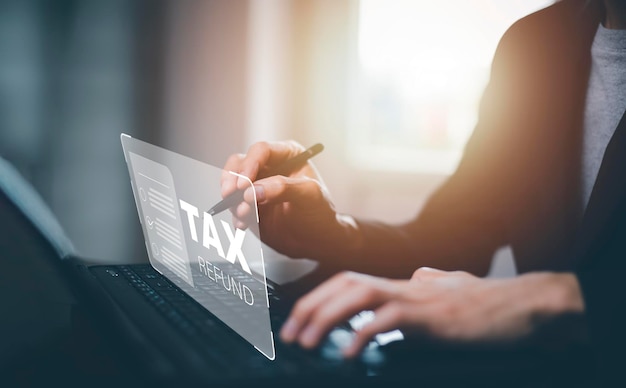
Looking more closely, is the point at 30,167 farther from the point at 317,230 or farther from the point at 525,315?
the point at 525,315

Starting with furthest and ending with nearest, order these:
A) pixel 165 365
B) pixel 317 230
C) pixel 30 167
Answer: pixel 30 167 → pixel 317 230 → pixel 165 365

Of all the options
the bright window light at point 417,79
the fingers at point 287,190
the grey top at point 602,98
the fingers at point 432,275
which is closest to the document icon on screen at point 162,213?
the fingers at point 287,190

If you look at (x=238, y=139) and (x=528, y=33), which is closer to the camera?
(x=528, y=33)

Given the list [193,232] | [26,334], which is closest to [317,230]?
[193,232]

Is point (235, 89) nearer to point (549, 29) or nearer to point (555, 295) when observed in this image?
point (549, 29)

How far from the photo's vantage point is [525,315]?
0.41 meters

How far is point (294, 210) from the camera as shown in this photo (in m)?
0.80

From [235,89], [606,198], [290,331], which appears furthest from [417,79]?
[290,331]

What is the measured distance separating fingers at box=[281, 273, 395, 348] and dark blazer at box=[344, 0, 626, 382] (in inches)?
19.9

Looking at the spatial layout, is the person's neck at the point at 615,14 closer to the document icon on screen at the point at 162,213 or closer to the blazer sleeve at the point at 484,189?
the blazer sleeve at the point at 484,189

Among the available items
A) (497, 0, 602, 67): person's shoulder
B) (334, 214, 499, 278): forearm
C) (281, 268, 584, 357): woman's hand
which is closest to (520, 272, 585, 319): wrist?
(281, 268, 584, 357): woman's hand

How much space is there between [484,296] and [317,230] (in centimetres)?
43

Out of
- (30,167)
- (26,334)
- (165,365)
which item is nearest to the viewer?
(165,365)

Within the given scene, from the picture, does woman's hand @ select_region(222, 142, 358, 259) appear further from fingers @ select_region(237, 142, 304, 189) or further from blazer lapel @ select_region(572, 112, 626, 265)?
blazer lapel @ select_region(572, 112, 626, 265)
